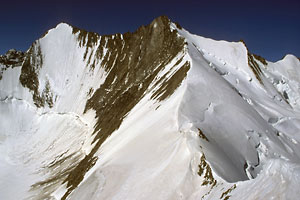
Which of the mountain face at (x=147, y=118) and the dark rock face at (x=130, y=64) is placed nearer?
the mountain face at (x=147, y=118)

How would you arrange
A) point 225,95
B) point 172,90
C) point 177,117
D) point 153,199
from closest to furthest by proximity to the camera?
point 153,199
point 177,117
point 225,95
point 172,90

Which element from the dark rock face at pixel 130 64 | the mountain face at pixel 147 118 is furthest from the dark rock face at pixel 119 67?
the mountain face at pixel 147 118

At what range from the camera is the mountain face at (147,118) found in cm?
1590

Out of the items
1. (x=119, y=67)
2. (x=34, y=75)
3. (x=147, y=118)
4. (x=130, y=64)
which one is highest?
(x=34, y=75)

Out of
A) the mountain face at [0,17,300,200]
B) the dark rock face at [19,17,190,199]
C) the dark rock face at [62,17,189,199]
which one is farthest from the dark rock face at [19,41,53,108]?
the dark rock face at [62,17,189,199]

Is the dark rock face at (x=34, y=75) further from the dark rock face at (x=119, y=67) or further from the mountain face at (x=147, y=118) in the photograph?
the mountain face at (x=147, y=118)

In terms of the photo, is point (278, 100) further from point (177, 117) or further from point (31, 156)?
point (31, 156)

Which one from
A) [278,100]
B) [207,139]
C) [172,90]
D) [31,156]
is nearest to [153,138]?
[207,139]

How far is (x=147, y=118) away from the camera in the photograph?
1081 inches

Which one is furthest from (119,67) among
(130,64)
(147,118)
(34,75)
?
(147,118)

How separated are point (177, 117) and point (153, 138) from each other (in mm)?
2546

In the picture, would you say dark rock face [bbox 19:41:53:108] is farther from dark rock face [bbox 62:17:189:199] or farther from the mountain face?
dark rock face [bbox 62:17:189:199]

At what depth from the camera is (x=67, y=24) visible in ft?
281

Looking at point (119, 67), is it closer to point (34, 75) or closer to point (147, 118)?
point (34, 75)
